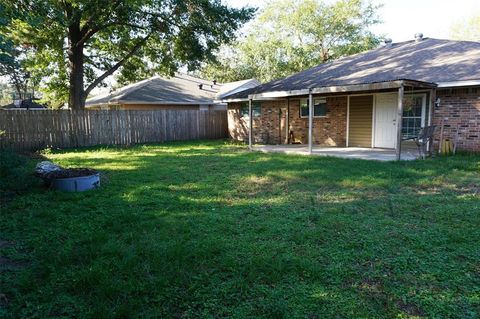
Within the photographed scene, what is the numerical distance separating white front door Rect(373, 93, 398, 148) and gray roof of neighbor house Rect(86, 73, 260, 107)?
875 cm

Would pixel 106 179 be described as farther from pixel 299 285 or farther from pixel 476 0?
pixel 476 0

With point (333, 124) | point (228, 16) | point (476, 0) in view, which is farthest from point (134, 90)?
point (476, 0)

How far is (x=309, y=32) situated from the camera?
1136 inches

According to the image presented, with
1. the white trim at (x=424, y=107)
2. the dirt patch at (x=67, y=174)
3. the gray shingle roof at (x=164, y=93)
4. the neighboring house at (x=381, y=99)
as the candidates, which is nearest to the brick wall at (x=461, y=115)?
the neighboring house at (x=381, y=99)

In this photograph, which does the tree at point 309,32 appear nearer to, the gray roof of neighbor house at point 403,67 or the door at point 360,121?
the gray roof of neighbor house at point 403,67

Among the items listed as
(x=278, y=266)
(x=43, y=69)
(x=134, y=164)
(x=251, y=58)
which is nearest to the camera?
(x=278, y=266)

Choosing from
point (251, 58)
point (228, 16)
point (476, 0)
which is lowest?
point (228, 16)

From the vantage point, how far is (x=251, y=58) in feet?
119

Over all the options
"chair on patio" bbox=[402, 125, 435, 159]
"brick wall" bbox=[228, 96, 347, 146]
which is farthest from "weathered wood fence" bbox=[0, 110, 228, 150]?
"chair on patio" bbox=[402, 125, 435, 159]

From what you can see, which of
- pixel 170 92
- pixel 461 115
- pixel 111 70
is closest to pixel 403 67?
pixel 461 115

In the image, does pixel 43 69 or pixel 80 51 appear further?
pixel 43 69

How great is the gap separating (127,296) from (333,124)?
12346 millimetres

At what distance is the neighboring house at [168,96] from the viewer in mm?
20484

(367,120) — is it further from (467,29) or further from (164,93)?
(467,29)
